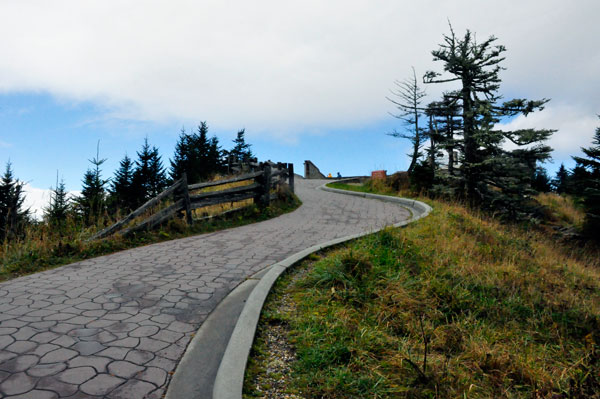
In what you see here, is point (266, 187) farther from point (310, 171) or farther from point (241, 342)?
point (310, 171)

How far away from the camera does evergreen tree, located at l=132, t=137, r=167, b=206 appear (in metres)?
32.7

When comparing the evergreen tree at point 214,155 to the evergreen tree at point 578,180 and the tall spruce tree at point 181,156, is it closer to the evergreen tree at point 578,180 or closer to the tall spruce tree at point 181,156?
the tall spruce tree at point 181,156

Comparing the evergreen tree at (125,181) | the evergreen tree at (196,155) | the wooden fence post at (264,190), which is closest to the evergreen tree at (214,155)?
the evergreen tree at (196,155)

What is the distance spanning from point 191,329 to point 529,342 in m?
3.73

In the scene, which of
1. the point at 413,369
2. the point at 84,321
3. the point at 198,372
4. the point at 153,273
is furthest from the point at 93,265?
the point at 413,369

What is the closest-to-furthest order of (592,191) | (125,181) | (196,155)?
(592,191)
(125,181)
(196,155)

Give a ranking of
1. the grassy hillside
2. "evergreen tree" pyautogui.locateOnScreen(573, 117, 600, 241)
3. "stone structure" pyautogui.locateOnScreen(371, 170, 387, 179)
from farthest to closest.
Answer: "stone structure" pyautogui.locateOnScreen(371, 170, 387, 179)
"evergreen tree" pyautogui.locateOnScreen(573, 117, 600, 241)
the grassy hillside

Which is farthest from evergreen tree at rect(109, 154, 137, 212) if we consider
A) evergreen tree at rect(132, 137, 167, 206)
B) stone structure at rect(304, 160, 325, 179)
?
stone structure at rect(304, 160, 325, 179)

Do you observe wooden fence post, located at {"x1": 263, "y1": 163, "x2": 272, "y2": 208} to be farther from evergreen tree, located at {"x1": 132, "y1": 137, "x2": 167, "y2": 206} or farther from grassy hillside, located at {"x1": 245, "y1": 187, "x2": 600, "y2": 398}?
evergreen tree, located at {"x1": 132, "y1": 137, "x2": 167, "y2": 206}

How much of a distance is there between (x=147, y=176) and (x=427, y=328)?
3442cm

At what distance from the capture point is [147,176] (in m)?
34.0

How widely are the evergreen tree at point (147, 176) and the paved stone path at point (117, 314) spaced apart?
27.2 metres

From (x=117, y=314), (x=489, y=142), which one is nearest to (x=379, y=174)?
(x=489, y=142)

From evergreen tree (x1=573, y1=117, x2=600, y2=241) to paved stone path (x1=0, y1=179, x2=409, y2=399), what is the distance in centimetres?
1604
